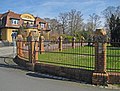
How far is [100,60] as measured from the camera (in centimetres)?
914

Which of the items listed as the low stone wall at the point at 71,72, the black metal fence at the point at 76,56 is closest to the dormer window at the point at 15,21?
the black metal fence at the point at 76,56

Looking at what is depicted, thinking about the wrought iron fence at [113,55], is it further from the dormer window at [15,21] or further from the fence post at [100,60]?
the dormer window at [15,21]

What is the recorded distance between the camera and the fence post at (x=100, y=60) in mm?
8969

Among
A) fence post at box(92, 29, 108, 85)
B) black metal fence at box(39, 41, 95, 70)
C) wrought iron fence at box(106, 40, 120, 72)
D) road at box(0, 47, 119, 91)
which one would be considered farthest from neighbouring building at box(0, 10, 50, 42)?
fence post at box(92, 29, 108, 85)

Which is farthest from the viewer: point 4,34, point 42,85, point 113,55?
point 4,34

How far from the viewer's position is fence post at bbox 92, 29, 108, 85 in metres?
8.97

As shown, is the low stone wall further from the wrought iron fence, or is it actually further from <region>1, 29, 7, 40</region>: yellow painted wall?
<region>1, 29, 7, 40</region>: yellow painted wall

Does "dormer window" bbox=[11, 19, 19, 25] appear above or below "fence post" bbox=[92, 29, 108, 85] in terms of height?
above

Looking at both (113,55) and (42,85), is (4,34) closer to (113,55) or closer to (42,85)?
(42,85)

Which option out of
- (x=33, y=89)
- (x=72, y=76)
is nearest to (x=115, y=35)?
(x=72, y=76)

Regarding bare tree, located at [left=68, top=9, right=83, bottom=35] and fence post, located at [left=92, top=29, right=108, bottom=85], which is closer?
fence post, located at [left=92, top=29, right=108, bottom=85]

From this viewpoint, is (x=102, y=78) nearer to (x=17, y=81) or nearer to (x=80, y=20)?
(x=17, y=81)

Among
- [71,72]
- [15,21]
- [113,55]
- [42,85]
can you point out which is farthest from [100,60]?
[15,21]

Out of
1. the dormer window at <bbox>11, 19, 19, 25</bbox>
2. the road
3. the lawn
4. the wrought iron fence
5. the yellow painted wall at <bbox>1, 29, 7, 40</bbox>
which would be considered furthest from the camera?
the dormer window at <bbox>11, 19, 19, 25</bbox>
